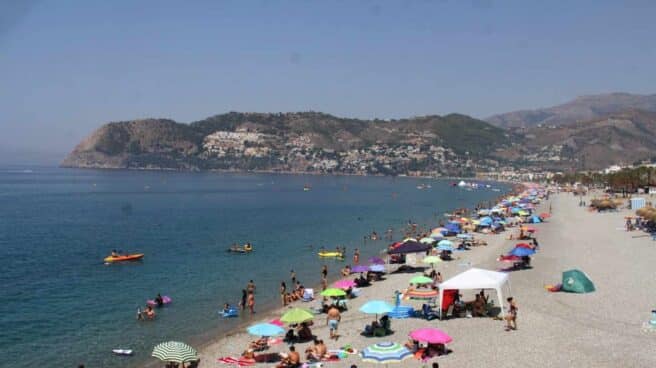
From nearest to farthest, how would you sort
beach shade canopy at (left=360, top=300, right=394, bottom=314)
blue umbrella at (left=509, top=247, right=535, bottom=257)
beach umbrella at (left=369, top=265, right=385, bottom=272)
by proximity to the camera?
1. beach shade canopy at (left=360, top=300, right=394, bottom=314)
2. blue umbrella at (left=509, top=247, right=535, bottom=257)
3. beach umbrella at (left=369, top=265, right=385, bottom=272)

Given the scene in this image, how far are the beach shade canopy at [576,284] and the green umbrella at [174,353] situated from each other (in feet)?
53.4

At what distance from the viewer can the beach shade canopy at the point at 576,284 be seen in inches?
966

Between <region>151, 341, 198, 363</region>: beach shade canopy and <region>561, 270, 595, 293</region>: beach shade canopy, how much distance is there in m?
16.3

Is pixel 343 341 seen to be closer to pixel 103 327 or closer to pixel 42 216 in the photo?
pixel 103 327

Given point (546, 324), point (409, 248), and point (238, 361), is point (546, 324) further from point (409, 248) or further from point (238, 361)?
point (409, 248)

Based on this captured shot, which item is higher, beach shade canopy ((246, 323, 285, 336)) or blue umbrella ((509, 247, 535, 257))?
blue umbrella ((509, 247, 535, 257))

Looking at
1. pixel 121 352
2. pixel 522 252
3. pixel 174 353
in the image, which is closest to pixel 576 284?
pixel 522 252

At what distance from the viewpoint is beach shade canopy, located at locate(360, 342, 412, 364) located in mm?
16547

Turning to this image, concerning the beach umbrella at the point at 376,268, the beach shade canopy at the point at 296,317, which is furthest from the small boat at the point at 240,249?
the beach shade canopy at the point at 296,317

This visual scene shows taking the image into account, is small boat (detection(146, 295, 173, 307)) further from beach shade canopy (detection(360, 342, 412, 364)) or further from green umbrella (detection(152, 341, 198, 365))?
beach shade canopy (detection(360, 342, 412, 364))

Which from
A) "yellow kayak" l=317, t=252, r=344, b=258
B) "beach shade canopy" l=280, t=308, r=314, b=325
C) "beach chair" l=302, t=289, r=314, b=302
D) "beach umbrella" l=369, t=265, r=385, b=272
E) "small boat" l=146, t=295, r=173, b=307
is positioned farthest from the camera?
"yellow kayak" l=317, t=252, r=344, b=258

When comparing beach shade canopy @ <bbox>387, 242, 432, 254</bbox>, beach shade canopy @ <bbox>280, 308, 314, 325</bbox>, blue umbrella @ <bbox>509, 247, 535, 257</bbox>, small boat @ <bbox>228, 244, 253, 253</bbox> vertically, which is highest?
blue umbrella @ <bbox>509, 247, 535, 257</bbox>

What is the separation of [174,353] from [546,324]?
12.4m

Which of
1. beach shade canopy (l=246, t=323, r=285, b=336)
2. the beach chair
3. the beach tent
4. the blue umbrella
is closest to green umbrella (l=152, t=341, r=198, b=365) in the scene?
beach shade canopy (l=246, t=323, r=285, b=336)
